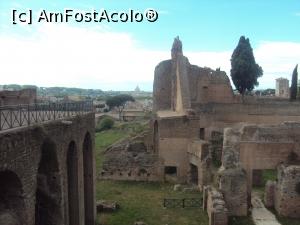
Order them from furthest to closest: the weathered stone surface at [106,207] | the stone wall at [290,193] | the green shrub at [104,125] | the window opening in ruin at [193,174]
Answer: the green shrub at [104,125]
the window opening in ruin at [193,174]
the weathered stone surface at [106,207]
the stone wall at [290,193]

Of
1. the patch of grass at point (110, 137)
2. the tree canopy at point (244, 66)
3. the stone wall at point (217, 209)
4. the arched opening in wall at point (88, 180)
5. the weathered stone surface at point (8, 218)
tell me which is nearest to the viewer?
the weathered stone surface at point (8, 218)

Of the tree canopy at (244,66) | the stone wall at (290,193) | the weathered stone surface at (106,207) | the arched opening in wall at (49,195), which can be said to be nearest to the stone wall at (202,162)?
the stone wall at (290,193)

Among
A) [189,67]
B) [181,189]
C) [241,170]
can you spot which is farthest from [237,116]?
[241,170]

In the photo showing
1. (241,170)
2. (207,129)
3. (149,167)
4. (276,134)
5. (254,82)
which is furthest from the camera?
(254,82)

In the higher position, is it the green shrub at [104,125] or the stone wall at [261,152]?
the stone wall at [261,152]

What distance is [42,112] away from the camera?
15.1 meters

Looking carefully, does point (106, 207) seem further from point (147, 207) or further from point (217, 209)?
point (217, 209)

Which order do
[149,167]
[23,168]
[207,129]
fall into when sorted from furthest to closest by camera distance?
1. [207,129]
2. [149,167]
3. [23,168]

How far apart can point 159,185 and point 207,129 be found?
10.7 meters

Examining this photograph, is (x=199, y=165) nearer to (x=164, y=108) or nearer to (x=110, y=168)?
(x=110, y=168)

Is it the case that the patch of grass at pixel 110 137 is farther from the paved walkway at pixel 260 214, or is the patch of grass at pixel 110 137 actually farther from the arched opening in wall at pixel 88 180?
the paved walkway at pixel 260 214

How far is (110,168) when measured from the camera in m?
28.8

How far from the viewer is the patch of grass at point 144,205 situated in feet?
65.7

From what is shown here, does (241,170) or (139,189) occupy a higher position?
(241,170)
